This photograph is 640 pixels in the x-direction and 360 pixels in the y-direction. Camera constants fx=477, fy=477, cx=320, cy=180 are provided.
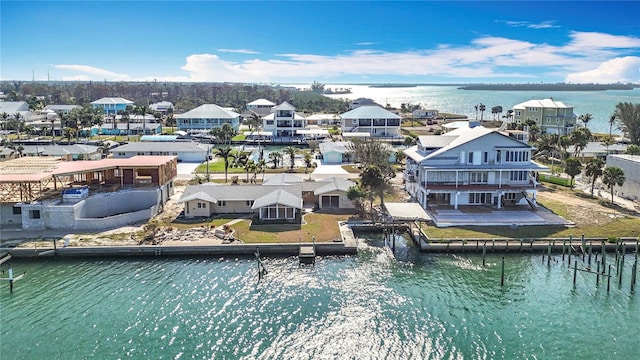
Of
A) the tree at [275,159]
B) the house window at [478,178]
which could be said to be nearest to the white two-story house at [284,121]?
the tree at [275,159]

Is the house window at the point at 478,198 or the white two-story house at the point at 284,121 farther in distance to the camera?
the white two-story house at the point at 284,121

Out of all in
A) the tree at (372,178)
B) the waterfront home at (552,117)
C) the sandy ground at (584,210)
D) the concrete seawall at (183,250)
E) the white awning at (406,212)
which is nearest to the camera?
the concrete seawall at (183,250)

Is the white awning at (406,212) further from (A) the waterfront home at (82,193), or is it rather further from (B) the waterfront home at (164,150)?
(B) the waterfront home at (164,150)

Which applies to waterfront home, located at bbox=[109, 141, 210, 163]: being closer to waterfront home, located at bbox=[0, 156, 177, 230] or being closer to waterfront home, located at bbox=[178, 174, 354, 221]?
waterfront home, located at bbox=[0, 156, 177, 230]

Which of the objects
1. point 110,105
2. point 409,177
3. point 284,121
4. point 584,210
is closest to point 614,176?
point 584,210

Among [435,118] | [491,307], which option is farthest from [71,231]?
[435,118]

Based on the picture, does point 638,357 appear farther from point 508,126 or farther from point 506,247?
point 508,126
